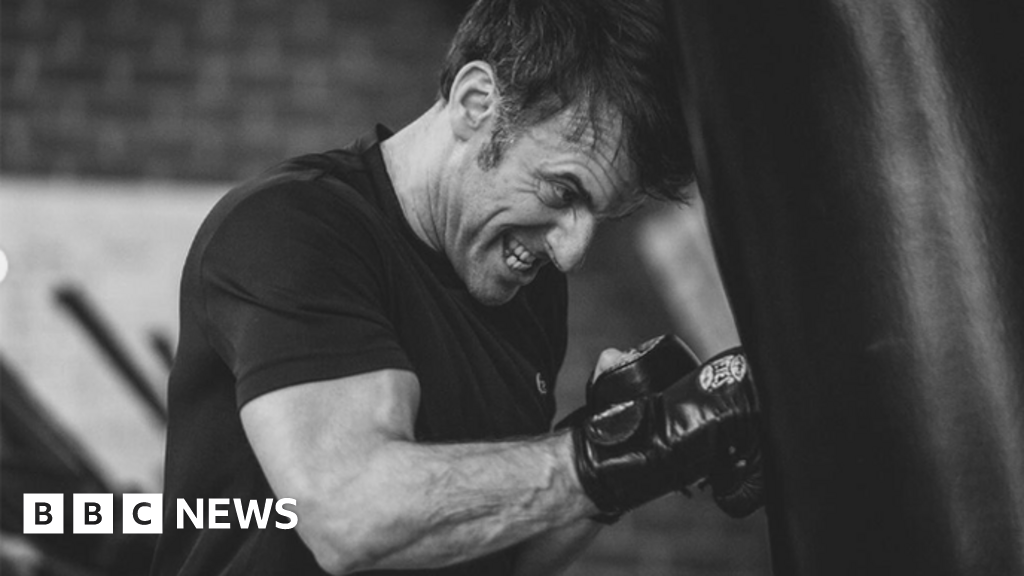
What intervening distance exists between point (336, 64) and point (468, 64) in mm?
2346

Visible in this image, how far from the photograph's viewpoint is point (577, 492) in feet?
3.75

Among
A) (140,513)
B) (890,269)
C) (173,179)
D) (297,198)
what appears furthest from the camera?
(173,179)

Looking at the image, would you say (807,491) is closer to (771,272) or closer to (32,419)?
(771,272)

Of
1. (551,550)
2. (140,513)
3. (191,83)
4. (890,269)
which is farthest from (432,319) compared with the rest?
(191,83)

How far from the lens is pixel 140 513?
6.53 ft

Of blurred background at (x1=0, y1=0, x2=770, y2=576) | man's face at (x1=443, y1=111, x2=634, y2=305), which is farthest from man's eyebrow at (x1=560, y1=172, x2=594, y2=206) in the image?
blurred background at (x1=0, y1=0, x2=770, y2=576)

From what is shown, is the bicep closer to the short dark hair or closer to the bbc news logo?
the bbc news logo

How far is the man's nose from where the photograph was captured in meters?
1.41

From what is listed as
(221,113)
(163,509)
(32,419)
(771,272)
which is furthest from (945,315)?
(221,113)

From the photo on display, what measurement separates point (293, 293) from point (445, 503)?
0.23 meters

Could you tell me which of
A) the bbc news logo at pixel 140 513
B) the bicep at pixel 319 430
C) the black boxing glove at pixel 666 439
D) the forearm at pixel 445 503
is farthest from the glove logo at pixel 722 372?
the bbc news logo at pixel 140 513

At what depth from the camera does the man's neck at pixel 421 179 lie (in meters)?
1.40

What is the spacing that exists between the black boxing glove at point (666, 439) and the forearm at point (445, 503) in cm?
3

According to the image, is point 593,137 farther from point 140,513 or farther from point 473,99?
point 140,513
